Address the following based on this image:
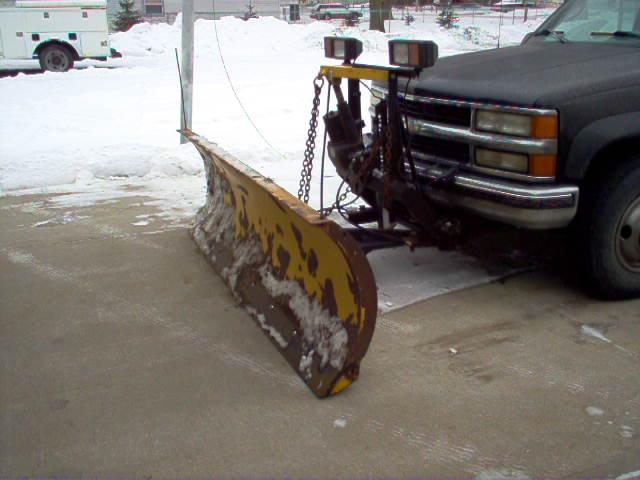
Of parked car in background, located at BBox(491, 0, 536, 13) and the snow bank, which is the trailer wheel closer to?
the snow bank

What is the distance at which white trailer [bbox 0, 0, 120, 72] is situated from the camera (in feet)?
62.4

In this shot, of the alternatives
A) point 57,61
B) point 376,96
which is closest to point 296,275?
point 376,96

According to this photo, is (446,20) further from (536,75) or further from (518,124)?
(518,124)

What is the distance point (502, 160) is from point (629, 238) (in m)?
1.01

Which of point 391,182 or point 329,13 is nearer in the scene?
point 391,182

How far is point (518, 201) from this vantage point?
4.02 m

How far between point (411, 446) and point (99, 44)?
18971mm

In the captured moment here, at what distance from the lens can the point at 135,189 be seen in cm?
780

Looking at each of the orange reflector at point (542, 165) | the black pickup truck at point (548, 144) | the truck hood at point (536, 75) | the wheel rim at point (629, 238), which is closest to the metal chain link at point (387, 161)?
the black pickup truck at point (548, 144)

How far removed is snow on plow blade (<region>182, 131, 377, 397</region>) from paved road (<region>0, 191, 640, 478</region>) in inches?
5.2

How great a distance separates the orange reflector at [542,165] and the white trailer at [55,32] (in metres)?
18.0

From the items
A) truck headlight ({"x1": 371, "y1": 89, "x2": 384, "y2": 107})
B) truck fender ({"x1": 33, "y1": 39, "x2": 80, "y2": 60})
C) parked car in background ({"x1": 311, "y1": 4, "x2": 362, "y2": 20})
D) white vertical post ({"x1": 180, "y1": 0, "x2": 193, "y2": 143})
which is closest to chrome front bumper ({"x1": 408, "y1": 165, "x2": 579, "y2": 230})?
truck headlight ({"x1": 371, "y1": 89, "x2": 384, "y2": 107})

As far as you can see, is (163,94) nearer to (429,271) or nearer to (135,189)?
(135,189)

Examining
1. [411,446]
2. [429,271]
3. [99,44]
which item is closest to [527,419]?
[411,446]
